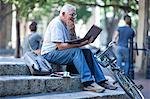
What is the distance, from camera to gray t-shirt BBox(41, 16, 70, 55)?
696 cm

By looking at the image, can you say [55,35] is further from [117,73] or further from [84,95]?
[117,73]

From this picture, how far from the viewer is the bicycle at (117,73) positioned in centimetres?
733

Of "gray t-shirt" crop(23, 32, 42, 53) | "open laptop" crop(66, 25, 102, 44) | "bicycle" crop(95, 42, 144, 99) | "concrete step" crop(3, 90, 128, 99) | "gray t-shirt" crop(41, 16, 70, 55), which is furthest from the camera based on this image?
"gray t-shirt" crop(23, 32, 42, 53)

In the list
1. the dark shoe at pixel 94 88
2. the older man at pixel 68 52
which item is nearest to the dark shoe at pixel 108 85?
the older man at pixel 68 52

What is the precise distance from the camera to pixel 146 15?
1398 centimetres

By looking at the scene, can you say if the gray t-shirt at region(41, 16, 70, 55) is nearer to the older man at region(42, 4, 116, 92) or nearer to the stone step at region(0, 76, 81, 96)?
the older man at region(42, 4, 116, 92)

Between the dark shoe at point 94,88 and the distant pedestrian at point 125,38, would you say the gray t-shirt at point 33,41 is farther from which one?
the dark shoe at point 94,88

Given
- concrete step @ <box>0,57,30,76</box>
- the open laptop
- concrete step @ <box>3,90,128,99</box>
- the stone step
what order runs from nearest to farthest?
the stone step
concrete step @ <box>3,90,128,99</box>
concrete step @ <box>0,57,30,76</box>
the open laptop

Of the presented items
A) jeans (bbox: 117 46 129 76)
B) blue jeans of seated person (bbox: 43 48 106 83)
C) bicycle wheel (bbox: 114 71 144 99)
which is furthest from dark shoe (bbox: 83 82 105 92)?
jeans (bbox: 117 46 129 76)

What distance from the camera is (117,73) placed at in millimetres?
7727

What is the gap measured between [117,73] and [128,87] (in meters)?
0.44

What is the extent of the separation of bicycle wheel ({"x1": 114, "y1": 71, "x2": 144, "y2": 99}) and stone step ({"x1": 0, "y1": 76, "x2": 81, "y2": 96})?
3.12ft

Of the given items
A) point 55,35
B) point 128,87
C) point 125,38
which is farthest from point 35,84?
point 125,38

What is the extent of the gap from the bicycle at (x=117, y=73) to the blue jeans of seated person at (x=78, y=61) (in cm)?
56
